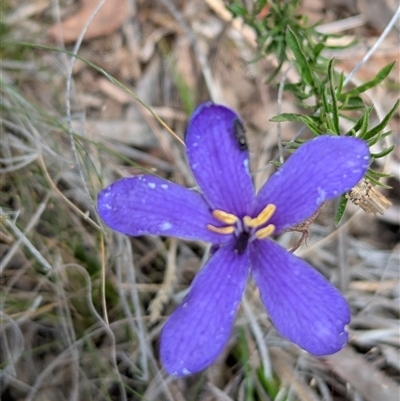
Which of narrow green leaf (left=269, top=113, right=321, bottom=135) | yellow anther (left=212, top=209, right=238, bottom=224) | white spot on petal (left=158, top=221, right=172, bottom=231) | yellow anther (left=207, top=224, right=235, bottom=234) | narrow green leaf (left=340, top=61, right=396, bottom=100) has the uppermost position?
narrow green leaf (left=340, top=61, right=396, bottom=100)

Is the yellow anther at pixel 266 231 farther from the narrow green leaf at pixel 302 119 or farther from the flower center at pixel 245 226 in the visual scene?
the narrow green leaf at pixel 302 119

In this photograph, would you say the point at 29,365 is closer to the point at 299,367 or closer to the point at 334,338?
the point at 299,367

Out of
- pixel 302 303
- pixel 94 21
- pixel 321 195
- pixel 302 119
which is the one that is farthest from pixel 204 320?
pixel 94 21

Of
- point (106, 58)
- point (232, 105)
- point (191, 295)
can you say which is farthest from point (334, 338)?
point (106, 58)

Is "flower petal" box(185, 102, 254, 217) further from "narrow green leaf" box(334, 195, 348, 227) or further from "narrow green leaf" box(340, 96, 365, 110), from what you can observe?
"narrow green leaf" box(340, 96, 365, 110)

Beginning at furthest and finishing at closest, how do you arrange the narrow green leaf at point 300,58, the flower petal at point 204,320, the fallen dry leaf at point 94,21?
1. the fallen dry leaf at point 94,21
2. the narrow green leaf at point 300,58
3. the flower petal at point 204,320

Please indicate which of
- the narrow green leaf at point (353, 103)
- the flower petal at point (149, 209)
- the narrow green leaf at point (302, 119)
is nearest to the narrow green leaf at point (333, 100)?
the narrow green leaf at point (302, 119)

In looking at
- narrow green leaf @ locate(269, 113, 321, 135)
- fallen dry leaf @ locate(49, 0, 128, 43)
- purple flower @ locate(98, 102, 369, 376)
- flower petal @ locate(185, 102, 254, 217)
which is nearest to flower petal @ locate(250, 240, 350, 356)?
purple flower @ locate(98, 102, 369, 376)
